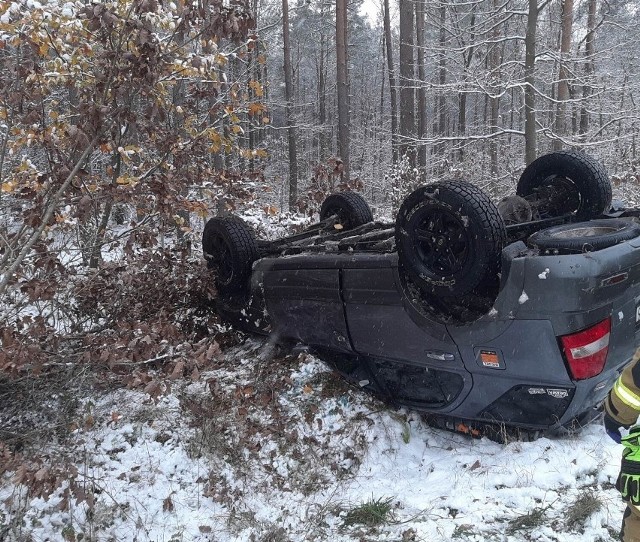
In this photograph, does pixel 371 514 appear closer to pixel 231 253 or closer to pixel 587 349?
pixel 587 349

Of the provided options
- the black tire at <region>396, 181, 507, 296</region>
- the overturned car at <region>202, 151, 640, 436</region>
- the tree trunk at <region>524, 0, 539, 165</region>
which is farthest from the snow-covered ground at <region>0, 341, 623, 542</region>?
the tree trunk at <region>524, 0, 539, 165</region>

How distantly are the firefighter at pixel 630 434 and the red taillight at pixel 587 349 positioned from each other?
0.82 m

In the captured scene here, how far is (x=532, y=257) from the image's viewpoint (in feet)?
9.62

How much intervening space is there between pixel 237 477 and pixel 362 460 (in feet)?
2.91

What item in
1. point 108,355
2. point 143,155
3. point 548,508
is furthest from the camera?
point 143,155

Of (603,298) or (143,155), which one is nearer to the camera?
(603,298)

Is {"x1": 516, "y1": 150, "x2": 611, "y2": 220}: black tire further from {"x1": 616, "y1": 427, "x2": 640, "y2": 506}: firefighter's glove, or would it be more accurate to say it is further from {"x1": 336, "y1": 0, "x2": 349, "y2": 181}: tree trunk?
{"x1": 336, "y1": 0, "x2": 349, "y2": 181}: tree trunk

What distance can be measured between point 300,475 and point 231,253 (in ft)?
6.97

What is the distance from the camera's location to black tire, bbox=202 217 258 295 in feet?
15.8

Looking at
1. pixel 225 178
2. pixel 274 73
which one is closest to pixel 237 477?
pixel 225 178

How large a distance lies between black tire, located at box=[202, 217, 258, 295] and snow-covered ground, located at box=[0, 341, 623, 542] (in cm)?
94

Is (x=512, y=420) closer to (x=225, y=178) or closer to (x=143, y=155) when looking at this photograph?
(x=225, y=178)

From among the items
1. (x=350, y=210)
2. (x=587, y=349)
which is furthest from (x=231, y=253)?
(x=587, y=349)

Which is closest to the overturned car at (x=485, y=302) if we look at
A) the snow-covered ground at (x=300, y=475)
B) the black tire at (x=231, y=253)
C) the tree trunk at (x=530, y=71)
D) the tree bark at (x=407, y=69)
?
the snow-covered ground at (x=300, y=475)
